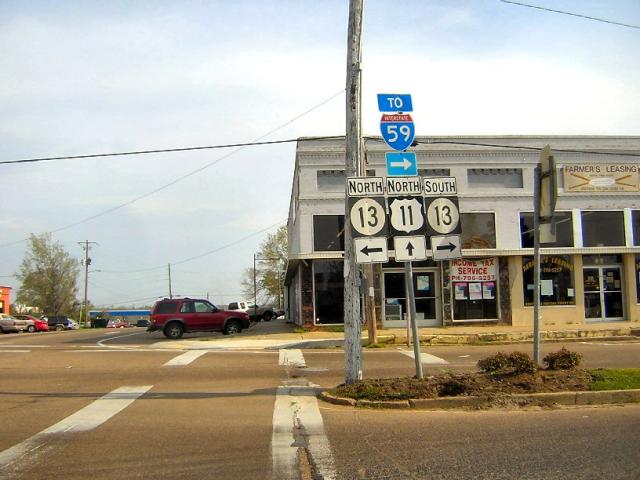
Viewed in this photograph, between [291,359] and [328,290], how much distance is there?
859cm

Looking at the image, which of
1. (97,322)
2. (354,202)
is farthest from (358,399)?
(97,322)

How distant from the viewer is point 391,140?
11812 millimetres

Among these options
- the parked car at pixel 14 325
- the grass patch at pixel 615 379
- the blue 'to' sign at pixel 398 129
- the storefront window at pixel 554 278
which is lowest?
the parked car at pixel 14 325

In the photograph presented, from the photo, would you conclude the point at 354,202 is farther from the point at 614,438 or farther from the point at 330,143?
the point at 330,143

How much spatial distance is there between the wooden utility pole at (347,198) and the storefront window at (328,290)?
13.5 m

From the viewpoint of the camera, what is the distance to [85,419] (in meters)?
8.62

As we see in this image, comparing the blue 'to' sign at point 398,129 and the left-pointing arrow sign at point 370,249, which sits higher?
the blue 'to' sign at point 398,129

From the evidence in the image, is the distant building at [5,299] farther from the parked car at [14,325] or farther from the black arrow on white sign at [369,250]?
the black arrow on white sign at [369,250]

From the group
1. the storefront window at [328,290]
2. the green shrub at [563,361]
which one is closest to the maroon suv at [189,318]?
the storefront window at [328,290]

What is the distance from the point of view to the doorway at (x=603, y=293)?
977 inches

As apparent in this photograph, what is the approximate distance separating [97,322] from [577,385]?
65913mm

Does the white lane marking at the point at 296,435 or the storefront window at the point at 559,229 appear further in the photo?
the storefront window at the point at 559,229

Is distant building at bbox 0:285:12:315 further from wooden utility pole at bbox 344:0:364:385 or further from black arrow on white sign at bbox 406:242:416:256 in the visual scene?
black arrow on white sign at bbox 406:242:416:256

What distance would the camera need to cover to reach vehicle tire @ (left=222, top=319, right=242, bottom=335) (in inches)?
1022
